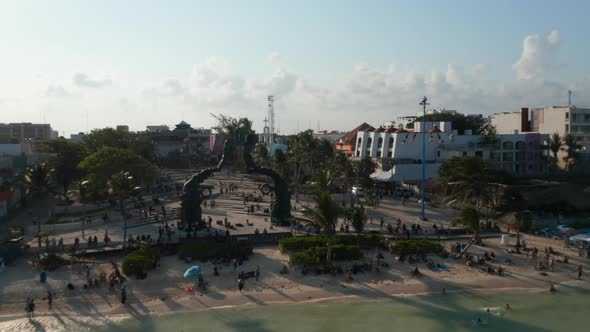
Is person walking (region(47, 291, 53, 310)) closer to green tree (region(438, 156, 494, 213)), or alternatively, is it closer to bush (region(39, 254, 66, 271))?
bush (region(39, 254, 66, 271))

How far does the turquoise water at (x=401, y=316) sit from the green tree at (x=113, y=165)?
30334 mm

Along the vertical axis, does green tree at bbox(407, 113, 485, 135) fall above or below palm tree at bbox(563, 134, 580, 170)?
above

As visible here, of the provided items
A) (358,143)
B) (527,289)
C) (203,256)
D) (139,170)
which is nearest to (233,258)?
(203,256)

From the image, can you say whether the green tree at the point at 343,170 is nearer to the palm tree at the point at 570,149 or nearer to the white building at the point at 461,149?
the white building at the point at 461,149

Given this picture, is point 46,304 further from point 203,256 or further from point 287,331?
point 287,331

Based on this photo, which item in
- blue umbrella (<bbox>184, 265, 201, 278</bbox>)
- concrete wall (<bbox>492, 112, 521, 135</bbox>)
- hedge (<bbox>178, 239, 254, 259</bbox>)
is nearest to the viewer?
blue umbrella (<bbox>184, 265, 201, 278</bbox>)

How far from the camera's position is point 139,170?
5622cm

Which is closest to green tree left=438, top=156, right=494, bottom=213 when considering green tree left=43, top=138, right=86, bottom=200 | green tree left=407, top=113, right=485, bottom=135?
green tree left=43, top=138, right=86, bottom=200

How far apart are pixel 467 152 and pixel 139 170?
5084cm

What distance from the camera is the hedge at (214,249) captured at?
35.3 meters

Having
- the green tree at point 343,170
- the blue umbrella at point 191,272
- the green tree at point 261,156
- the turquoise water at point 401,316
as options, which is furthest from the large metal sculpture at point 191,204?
the green tree at point 261,156

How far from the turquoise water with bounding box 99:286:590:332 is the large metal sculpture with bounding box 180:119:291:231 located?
51.7 feet

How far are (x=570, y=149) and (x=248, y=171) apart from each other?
2254 inches

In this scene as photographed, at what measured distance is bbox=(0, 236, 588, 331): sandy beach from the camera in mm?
27297
